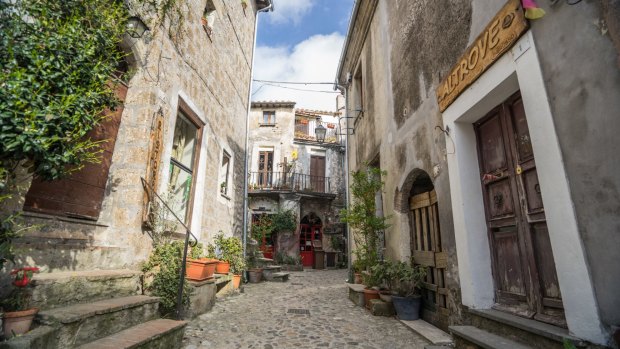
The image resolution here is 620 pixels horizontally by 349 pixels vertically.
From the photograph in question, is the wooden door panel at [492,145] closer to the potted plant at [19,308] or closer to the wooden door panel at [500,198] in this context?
the wooden door panel at [500,198]

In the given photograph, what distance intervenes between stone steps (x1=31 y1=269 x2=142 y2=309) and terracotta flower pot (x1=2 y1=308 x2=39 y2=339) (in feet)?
1.23

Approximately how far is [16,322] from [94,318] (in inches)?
21.5

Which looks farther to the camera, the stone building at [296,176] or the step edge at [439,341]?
the stone building at [296,176]

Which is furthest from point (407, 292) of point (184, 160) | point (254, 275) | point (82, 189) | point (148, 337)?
point (254, 275)

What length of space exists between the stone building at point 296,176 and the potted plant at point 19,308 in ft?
44.3

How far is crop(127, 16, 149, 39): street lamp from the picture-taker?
11.6 ft

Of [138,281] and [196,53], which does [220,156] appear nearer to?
[196,53]

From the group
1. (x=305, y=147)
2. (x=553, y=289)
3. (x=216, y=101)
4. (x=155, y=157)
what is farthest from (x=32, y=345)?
(x=305, y=147)

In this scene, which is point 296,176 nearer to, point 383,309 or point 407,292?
point 383,309

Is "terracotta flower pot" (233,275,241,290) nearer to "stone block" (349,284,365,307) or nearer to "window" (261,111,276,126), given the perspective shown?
"stone block" (349,284,365,307)

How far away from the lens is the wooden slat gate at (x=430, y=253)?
425 cm

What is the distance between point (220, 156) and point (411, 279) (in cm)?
484

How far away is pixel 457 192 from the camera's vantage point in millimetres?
3514

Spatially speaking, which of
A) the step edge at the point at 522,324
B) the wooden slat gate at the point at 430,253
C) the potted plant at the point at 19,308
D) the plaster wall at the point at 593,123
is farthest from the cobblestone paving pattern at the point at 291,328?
the plaster wall at the point at 593,123
